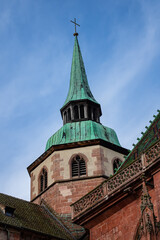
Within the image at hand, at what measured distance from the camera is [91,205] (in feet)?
50.8

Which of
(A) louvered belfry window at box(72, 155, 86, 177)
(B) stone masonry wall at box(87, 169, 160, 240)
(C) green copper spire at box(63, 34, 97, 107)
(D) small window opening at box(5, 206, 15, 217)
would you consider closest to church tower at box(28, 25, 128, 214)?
(A) louvered belfry window at box(72, 155, 86, 177)

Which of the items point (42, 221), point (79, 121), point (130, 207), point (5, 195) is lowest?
point (130, 207)

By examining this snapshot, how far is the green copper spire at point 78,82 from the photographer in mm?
28055

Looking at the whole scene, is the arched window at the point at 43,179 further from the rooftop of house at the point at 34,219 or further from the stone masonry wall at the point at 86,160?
the rooftop of house at the point at 34,219

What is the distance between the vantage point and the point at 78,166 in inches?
922

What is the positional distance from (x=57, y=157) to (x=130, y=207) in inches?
397

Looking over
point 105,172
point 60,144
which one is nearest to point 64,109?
point 60,144

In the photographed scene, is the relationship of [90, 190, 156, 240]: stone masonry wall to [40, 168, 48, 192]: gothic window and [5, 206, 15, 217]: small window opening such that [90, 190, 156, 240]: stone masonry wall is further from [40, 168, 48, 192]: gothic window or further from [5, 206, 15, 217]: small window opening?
[40, 168, 48, 192]: gothic window

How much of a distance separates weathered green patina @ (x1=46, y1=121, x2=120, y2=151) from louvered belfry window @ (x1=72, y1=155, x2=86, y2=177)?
3.81ft

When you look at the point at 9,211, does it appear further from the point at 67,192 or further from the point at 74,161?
the point at 74,161

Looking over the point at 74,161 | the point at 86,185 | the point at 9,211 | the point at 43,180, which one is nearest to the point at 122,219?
the point at 9,211

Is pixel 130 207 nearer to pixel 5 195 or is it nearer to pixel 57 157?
pixel 5 195

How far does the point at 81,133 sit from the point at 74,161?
187 centimetres

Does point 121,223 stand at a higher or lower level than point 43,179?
lower
